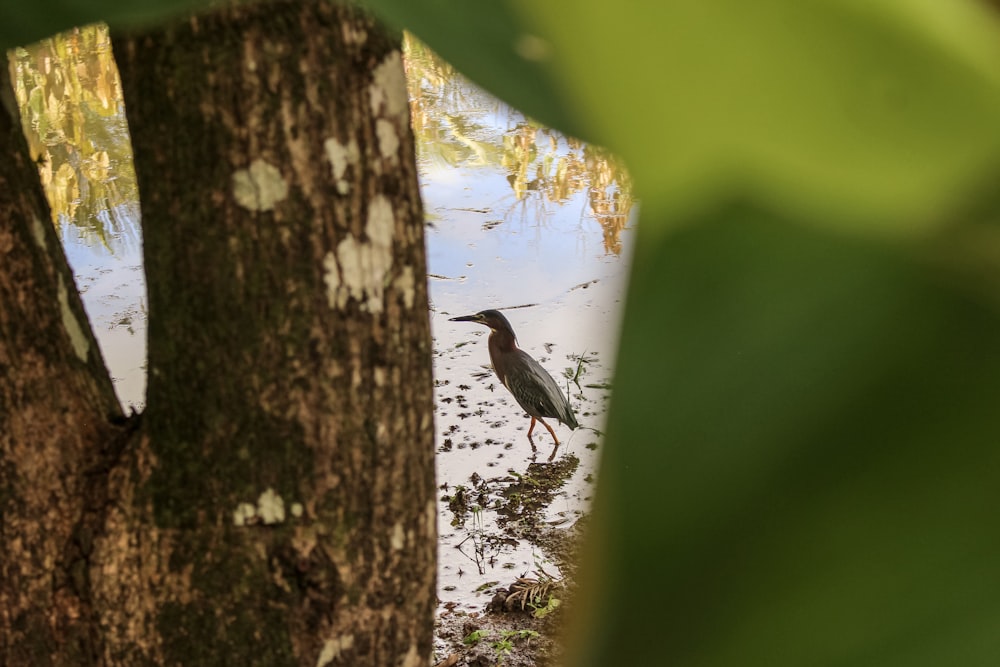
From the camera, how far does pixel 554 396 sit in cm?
171

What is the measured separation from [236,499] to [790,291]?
0.56 meters

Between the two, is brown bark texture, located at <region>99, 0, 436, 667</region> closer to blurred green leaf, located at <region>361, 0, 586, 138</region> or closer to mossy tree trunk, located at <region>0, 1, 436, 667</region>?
mossy tree trunk, located at <region>0, 1, 436, 667</region>

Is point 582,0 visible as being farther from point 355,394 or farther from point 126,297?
point 126,297

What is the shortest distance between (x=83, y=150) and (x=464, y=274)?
141 cm

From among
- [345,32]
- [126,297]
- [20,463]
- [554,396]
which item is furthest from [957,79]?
[126,297]

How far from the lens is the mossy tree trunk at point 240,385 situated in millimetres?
500

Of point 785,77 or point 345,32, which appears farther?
point 345,32

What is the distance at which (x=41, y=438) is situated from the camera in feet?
1.97

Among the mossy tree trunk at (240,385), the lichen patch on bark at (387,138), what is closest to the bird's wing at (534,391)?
the mossy tree trunk at (240,385)

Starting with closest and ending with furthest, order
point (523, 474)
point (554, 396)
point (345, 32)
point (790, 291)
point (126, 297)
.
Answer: point (790, 291)
point (345, 32)
point (554, 396)
point (523, 474)
point (126, 297)

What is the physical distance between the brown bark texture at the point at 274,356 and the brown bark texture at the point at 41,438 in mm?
29

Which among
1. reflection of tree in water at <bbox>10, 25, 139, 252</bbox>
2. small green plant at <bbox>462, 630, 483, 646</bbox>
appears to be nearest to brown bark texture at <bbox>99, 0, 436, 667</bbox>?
small green plant at <bbox>462, 630, 483, 646</bbox>

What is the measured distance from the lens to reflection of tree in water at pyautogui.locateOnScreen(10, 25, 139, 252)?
7.75 ft

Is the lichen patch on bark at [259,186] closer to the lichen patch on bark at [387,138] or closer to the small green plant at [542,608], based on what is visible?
the lichen patch on bark at [387,138]
